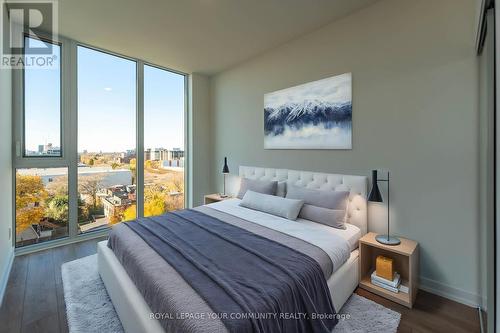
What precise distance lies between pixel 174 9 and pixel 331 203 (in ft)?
9.02

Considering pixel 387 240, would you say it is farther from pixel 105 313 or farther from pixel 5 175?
pixel 5 175

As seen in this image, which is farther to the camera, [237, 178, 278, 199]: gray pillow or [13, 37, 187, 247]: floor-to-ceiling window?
[237, 178, 278, 199]: gray pillow

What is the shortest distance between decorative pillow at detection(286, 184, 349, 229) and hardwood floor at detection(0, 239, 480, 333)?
69 centimetres

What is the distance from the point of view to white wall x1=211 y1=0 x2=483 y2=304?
199 cm

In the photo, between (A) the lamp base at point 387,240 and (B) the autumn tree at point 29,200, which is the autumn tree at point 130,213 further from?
(A) the lamp base at point 387,240

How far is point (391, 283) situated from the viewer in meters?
2.09

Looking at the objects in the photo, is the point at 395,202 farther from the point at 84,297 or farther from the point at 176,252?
the point at 84,297

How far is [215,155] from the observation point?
4629mm

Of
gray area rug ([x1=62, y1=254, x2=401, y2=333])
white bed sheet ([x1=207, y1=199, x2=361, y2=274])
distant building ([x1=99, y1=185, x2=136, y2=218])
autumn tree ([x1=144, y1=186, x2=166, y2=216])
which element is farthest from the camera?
autumn tree ([x1=144, y1=186, x2=166, y2=216])

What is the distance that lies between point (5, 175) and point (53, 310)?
162 centimetres

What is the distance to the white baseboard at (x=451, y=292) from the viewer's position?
1.96 meters

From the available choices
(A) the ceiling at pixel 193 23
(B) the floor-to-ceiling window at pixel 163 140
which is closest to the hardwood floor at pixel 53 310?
(B) the floor-to-ceiling window at pixel 163 140

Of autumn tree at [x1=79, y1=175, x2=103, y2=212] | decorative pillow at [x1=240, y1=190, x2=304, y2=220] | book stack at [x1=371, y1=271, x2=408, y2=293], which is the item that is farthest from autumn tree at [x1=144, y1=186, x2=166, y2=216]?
book stack at [x1=371, y1=271, x2=408, y2=293]

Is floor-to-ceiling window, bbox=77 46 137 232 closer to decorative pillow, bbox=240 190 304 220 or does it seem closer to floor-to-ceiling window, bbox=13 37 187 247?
floor-to-ceiling window, bbox=13 37 187 247
